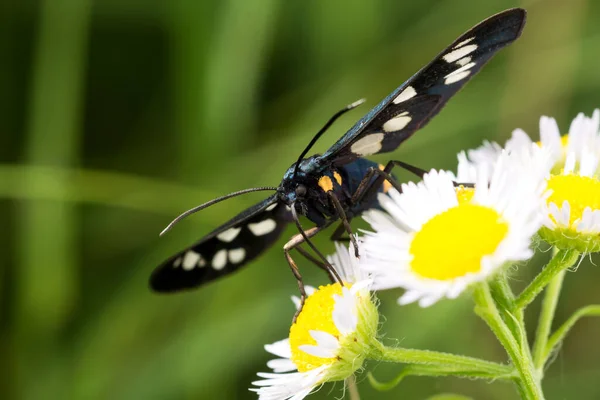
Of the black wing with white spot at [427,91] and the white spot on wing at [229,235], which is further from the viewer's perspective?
the white spot on wing at [229,235]

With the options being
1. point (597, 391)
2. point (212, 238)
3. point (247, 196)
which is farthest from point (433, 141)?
point (212, 238)

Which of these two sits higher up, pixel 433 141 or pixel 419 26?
pixel 419 26

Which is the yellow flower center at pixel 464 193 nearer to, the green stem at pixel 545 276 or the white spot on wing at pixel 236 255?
the green stem at pixel 545 276

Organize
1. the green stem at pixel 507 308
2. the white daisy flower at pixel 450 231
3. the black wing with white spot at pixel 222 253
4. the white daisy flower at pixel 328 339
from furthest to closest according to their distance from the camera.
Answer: the black wing with white spot at pixel 222 253 < the white daisy flower at pixel 328 339 < the green stem at pixel 507 308 < the white daisy flower at pixel 450 231

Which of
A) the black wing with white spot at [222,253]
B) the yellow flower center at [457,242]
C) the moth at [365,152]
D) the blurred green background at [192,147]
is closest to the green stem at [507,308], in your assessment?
the yellow flower center at [457,242]

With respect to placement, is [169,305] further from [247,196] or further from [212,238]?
[212,238]

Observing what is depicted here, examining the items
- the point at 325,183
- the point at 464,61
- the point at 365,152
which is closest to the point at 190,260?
the point at 325,183
